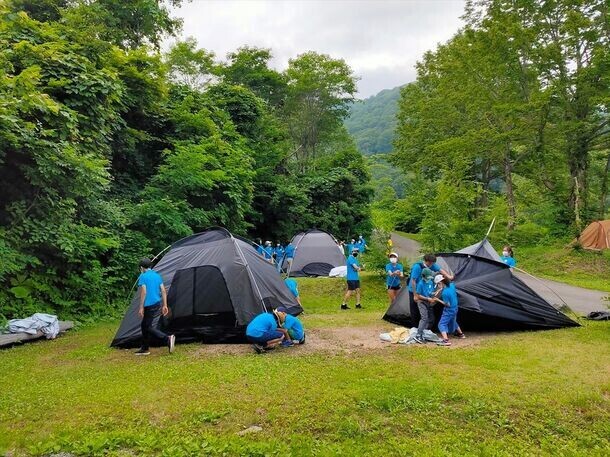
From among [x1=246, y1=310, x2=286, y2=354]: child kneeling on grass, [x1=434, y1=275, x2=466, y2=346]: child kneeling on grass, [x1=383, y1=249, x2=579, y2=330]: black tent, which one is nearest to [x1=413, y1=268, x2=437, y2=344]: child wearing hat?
[x1=434, y1=275, x2=466, y2=346]: child kneeling on grass

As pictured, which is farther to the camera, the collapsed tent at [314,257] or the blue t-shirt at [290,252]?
the blue t-shirt at [290,252]

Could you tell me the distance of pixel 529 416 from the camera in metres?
4.58

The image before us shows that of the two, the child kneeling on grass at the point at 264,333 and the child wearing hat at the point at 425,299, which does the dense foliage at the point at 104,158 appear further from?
the child wearing hat at the point at 425,299

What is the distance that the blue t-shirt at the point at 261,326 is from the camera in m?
7.14

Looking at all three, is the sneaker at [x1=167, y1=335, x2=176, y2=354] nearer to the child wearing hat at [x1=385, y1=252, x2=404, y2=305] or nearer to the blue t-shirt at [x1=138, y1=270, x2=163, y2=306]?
the blue t-shirt at [x1=138, y1=270, x2=163, y2=306]

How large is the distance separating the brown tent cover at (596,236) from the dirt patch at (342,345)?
14227 mm

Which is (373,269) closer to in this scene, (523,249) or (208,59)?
(523,249)

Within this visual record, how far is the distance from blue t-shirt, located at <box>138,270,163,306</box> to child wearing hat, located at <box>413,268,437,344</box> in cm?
465

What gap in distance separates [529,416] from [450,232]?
33.0ft

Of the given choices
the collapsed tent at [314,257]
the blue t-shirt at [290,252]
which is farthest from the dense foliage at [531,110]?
the blue t-shirt at [290,252]

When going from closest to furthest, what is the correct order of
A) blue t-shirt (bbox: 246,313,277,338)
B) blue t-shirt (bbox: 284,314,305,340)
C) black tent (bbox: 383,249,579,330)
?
blue t-shirt (bbox: 246,313,277,338)
blue t-shirt (bbox: 284,314,305,340)
black tent (bbox: 383,249,579,330)

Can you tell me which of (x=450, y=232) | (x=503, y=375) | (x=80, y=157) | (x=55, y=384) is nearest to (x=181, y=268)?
(x=55, y=384)

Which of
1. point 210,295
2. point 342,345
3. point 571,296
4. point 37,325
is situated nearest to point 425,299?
point 342,345

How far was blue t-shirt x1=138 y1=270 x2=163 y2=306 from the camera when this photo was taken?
7.16m
